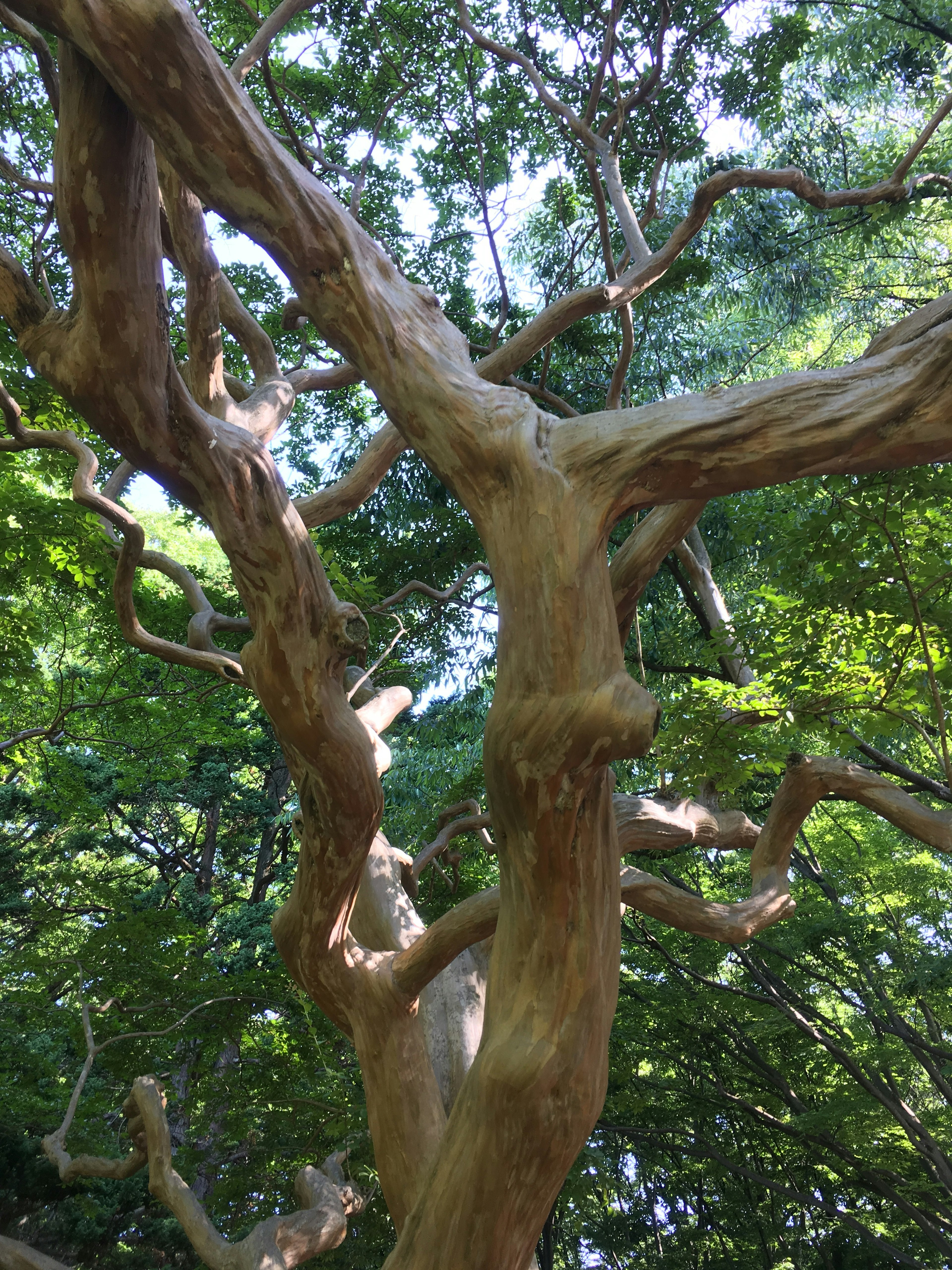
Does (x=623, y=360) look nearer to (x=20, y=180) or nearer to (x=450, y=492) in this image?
(x=450, y=492)

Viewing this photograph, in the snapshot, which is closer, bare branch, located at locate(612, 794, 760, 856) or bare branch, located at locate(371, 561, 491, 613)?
bare branch, located at locate(612, 794, 760, 856)

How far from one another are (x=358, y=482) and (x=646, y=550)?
2.33m

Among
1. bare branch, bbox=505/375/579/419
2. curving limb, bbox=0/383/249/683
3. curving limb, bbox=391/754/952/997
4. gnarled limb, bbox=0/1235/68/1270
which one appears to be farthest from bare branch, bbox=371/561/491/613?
gnarled limb, bbox=0/1235/68/1270

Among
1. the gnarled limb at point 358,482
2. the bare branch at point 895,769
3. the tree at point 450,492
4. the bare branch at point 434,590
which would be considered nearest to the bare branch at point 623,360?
the gnarled limb at point 358,482

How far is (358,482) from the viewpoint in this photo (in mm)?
4625

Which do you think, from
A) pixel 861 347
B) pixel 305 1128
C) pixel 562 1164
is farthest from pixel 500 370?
pixel 861 347

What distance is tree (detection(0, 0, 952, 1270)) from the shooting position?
1.94 metres

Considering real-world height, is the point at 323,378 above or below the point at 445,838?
above

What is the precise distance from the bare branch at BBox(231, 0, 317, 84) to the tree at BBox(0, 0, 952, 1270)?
0.01 m

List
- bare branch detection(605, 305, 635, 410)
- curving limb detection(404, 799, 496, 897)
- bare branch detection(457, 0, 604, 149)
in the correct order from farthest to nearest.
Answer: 1. bare branch detection(457, 0, 604, 149)
2. curving limb detection(404, 799, 496, 897)
3. bare branch detection(605, 305, 635, 410)

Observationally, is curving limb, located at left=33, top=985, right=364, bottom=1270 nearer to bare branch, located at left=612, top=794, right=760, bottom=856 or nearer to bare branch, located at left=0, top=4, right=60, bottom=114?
bare branch, located at left=612, top=794, right=760, bottom=856

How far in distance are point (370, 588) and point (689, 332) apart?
18.7 feet

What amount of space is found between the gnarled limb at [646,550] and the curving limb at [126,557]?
1.86 metres

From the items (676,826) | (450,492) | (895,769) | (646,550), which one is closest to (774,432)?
(646,550)
